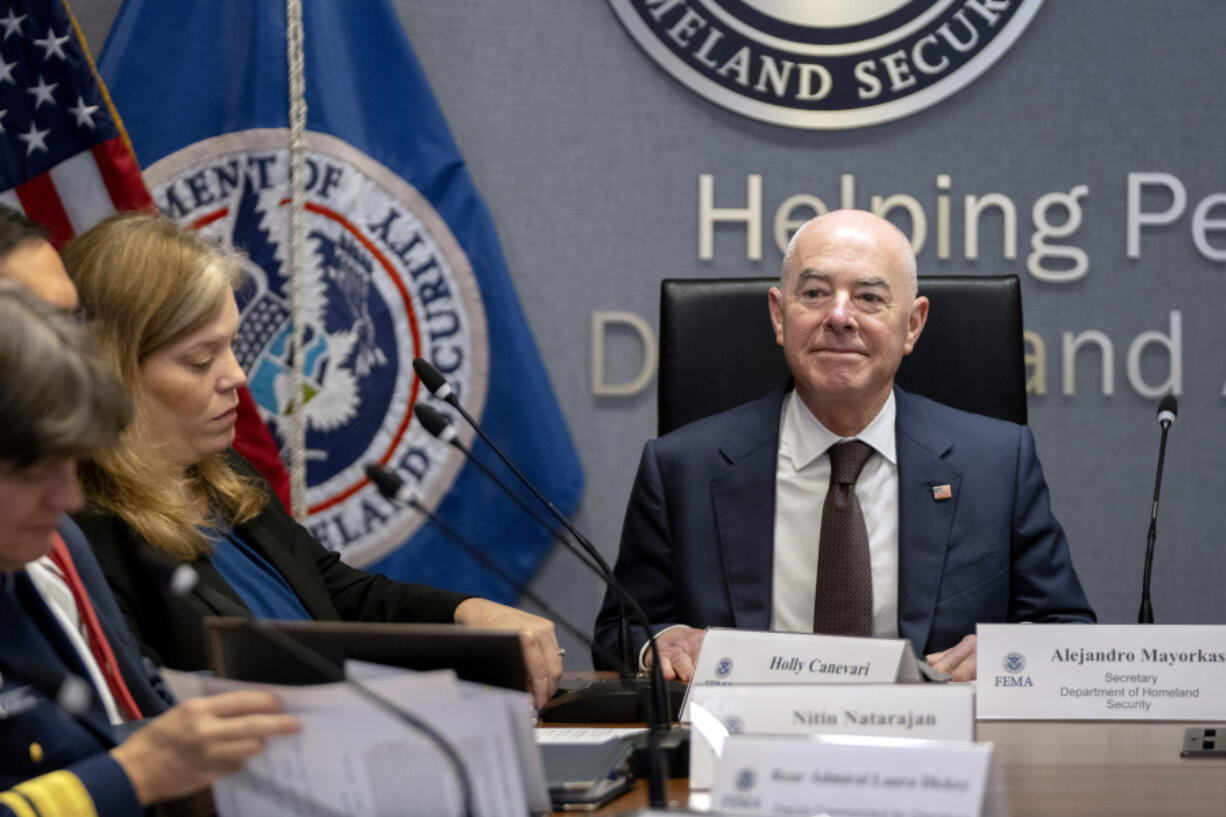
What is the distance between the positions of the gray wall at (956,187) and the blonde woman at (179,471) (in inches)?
49.3

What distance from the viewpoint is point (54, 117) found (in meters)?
2.79

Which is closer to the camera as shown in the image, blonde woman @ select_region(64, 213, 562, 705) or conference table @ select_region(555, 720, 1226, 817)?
conference table @ select_region(555, 720, 1226, 817)

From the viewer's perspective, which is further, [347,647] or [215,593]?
[215,593]

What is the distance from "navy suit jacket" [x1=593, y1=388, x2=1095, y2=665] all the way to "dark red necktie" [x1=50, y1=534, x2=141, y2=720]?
96 cm

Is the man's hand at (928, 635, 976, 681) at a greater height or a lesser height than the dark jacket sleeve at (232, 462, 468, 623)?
lesser

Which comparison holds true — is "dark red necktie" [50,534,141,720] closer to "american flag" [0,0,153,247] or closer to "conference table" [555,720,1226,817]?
"conference table" [555,720,1226,817]

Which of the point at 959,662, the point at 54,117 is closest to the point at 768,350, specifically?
the point at 959,662

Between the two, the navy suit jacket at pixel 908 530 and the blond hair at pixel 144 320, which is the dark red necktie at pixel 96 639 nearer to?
the blond hair at pixel 144 320

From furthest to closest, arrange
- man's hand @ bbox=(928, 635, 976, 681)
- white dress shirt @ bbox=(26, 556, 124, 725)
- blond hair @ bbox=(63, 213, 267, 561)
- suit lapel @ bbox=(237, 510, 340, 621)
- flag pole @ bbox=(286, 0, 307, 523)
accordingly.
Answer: flag pole @ bbox=(286, 0, 307, 523) < suit lapel @ bbox=(237, 510, 340, 621) < man's hand @ bbox=(928, 635, 976, 681) < blond hair @ bbox=(63, 213, 267, 561) < white dress shirt @ bbox=(26, 556, 124, 725)

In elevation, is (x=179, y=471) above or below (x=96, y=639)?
above

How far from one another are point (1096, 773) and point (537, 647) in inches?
28.1

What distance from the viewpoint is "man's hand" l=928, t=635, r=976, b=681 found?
1.91 metres

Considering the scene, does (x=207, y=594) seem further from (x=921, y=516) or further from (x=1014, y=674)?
(x=921, y=516)

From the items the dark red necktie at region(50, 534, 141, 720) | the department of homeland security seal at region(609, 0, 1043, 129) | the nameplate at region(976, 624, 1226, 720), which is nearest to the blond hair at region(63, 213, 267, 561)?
the dark red necktie at region(50, 534, 141, 720)
